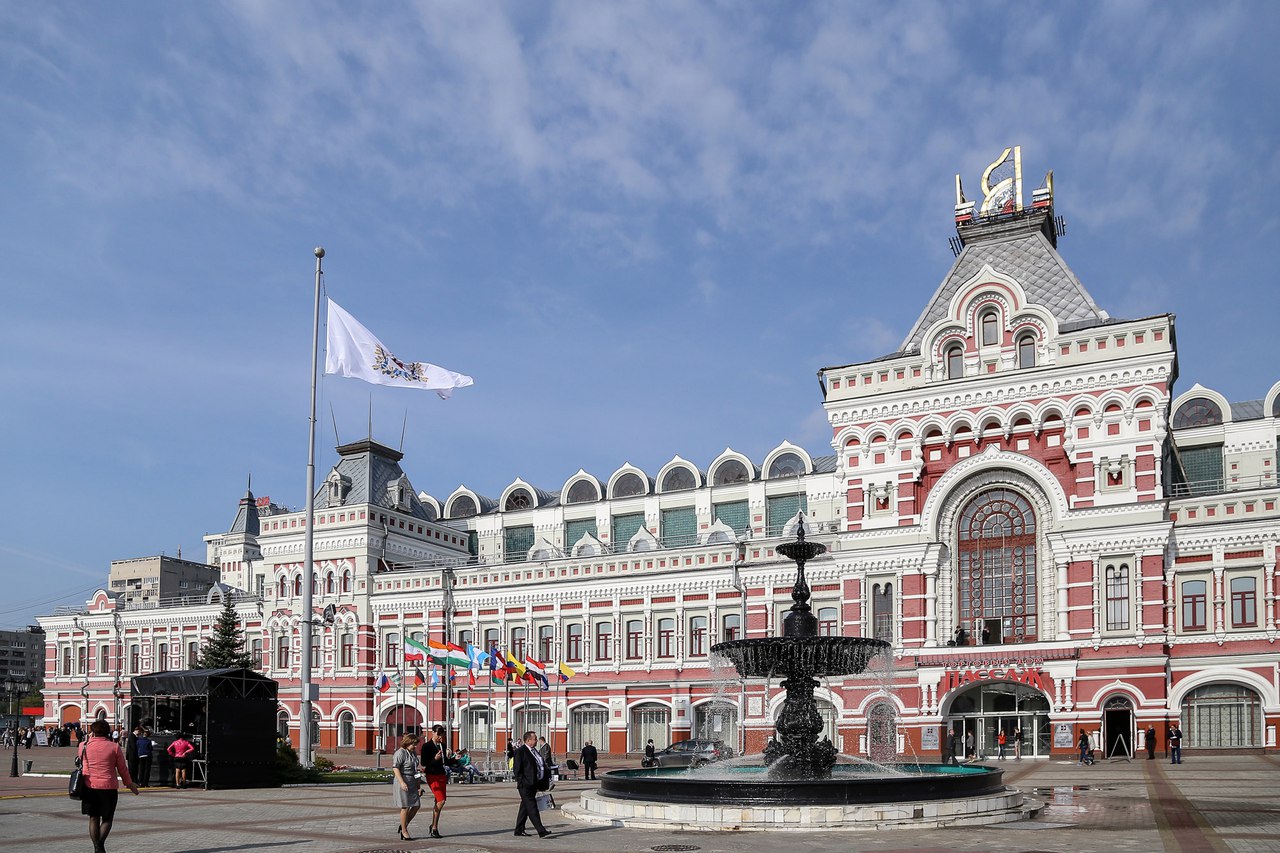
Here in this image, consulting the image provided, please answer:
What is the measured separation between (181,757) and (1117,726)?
112ft

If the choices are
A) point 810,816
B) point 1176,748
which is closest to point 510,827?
point 810,816

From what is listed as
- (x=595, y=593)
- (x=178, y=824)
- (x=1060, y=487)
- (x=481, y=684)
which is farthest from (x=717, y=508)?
(x=178, y=824)

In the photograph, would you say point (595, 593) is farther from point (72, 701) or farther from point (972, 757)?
point (72, 701)

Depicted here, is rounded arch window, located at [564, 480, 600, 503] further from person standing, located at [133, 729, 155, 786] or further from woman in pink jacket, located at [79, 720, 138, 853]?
woman in pink jacket, located at [79, 720, 138, 853]

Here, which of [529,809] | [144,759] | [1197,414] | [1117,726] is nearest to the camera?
[529,809]

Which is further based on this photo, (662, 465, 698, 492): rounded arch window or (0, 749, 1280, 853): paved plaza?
(662, 465, 698, 492): rounded arch window

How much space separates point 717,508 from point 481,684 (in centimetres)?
1651

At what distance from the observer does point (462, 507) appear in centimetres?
8162

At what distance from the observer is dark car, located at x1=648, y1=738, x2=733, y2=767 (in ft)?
136

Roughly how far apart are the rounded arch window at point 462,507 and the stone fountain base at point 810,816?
2368 inches

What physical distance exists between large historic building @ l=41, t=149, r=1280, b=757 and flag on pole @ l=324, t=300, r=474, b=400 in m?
6.42

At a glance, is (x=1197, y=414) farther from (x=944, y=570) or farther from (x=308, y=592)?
(x=308, y=592)

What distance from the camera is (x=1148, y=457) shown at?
1905 inches

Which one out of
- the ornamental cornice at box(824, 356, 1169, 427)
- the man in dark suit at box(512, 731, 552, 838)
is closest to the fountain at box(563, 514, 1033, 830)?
the man in dark suit at box(512, 731, 552, 838)
